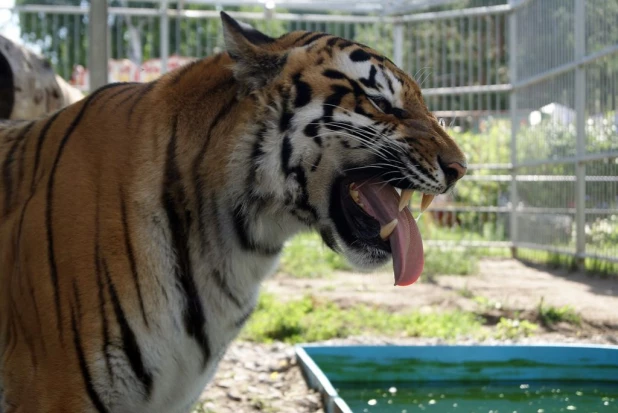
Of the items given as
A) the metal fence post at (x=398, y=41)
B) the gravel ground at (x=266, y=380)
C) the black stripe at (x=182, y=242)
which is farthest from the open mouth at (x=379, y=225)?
the metal fence post at (x=398, y=41)

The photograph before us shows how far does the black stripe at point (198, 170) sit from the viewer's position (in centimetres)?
264

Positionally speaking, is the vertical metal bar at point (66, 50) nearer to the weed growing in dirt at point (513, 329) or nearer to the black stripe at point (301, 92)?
the weed growing in dirt at point (513, 329)

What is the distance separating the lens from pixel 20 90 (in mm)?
4949

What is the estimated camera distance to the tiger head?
259 centimetres

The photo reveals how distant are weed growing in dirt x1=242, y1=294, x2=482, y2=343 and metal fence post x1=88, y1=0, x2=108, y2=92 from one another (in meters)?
2.03

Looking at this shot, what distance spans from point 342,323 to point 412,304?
3.71 ft

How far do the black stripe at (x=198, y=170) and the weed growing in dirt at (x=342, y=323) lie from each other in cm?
331

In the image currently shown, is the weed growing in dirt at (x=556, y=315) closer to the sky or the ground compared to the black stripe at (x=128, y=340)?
closer to the ground

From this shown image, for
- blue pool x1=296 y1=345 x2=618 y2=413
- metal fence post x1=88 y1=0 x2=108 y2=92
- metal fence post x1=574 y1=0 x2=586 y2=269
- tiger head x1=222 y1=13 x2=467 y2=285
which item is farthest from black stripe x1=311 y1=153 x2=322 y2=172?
metal fence post x1=574 y1=0 x2=586 y2=269

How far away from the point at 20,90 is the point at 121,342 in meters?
2.96

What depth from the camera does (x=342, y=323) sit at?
6.46m

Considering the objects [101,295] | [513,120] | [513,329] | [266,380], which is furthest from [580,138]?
[101,295]

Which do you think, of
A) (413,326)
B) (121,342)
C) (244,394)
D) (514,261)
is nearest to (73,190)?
(121,342)

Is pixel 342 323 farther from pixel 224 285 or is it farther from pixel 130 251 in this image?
pixel 130 251
